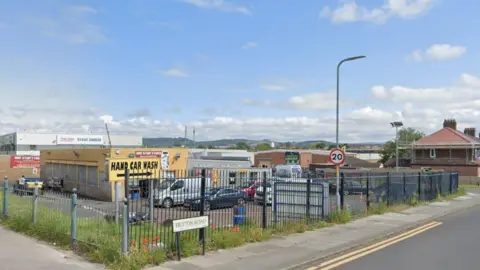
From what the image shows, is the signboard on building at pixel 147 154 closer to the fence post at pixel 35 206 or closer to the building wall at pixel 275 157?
the fence post at pixel 35 206

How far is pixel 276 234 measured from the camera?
13.2m

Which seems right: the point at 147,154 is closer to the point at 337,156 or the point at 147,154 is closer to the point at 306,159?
the point at 337,156

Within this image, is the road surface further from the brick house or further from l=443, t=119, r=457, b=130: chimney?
l=443, t=119, r=457, b=130: chimney

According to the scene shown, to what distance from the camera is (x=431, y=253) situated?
11.3m

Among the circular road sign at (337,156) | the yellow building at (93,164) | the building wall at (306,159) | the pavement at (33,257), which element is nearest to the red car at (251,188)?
the circular road sign at (337,156)

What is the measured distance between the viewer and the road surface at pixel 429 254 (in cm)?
983

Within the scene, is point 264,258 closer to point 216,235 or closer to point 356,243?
point 216,235

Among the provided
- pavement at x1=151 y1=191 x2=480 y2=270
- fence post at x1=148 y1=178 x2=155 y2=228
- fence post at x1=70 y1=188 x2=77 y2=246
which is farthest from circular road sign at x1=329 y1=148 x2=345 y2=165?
fence post at x1=70 y1=188 x2=77 y2=246

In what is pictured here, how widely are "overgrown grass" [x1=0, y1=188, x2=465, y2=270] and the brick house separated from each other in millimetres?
60343

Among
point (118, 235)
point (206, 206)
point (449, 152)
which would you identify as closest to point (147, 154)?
point (206, 206)

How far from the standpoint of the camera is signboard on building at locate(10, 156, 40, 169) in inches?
2264

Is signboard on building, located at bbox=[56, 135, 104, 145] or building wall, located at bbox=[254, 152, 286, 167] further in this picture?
building wall, located at bbox=[254, 152, 286, 167]

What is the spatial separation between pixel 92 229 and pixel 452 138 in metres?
69.3

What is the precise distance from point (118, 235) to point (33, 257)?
1812mm
